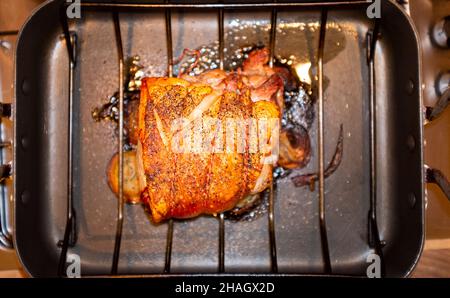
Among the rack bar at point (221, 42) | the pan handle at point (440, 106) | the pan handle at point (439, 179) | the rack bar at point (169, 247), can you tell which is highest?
the rack bar at point (221, 42)

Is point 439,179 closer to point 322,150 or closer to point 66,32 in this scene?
point 322,150

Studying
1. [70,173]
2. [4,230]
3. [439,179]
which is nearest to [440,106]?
[439,179]

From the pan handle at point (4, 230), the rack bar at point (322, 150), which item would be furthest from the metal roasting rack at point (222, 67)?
the pan handle at point (4, 230)

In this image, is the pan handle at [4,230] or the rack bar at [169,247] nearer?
the rack bar at [169,247]

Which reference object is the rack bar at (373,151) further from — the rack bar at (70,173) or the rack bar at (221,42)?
the rack bar at (70,173)

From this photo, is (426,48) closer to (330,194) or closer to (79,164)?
(330,194)

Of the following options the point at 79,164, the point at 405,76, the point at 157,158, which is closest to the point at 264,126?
the point at 157,158
